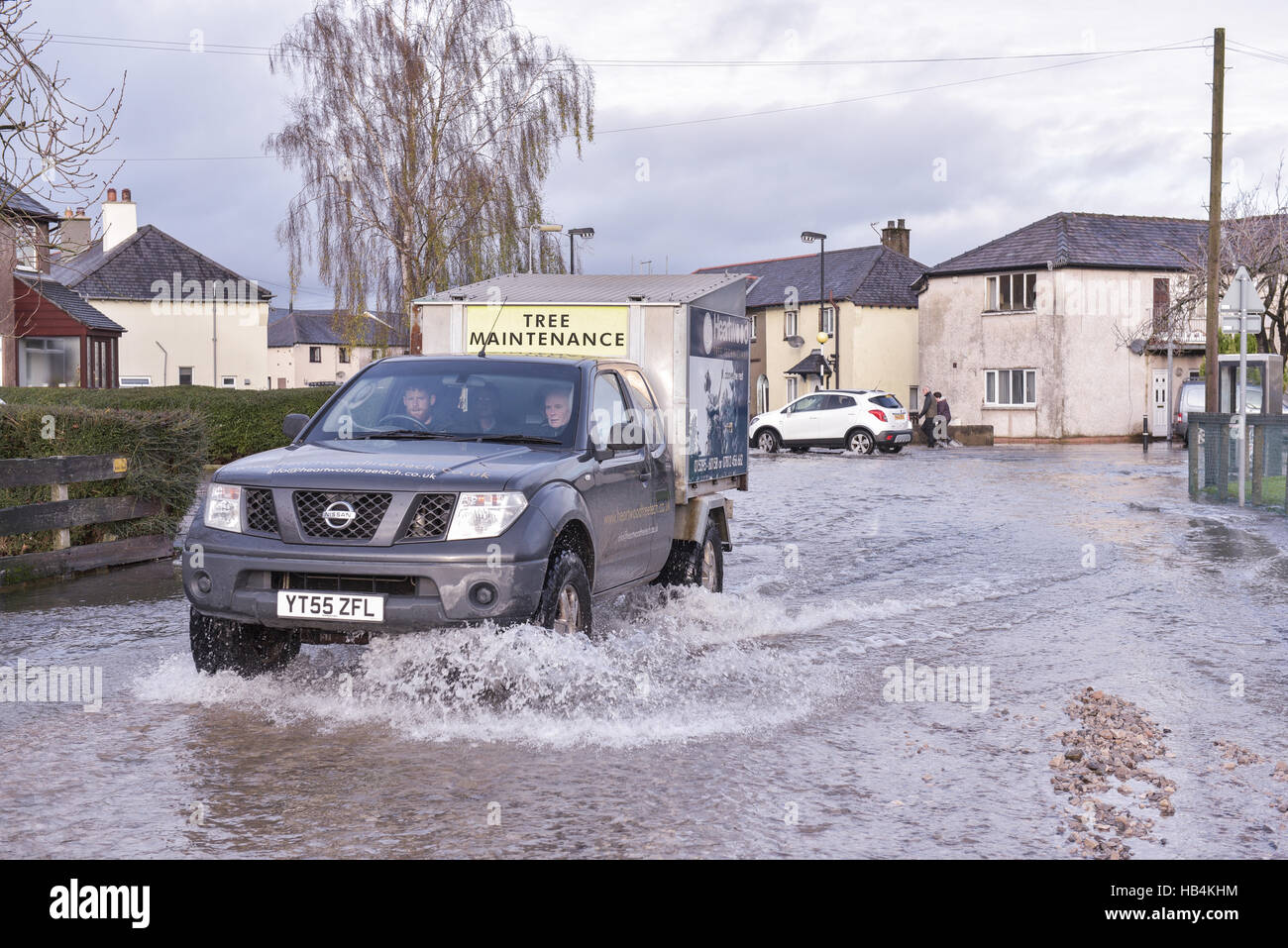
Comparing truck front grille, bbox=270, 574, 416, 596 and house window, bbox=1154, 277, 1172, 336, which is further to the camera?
house window, bbox=1154, 277, 1172, 336

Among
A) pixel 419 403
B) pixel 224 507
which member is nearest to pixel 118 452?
pixel 419 403

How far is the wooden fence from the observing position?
38.7 ft

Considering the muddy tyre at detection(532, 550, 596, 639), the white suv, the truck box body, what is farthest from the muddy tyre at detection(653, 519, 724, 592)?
the white suv

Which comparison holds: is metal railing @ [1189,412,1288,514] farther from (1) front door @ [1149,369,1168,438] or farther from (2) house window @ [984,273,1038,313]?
(1) front door @ [1149,369,1168,438]

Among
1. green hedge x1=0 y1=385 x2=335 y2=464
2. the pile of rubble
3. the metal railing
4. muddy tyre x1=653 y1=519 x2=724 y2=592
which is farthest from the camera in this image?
green hedge x1=0 y1=385 x2=335 y2=464

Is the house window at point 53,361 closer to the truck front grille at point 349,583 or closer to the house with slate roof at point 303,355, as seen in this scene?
the truck front grille at point 349,583

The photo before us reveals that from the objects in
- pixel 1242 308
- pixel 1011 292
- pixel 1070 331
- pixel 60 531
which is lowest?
pixel 60 531

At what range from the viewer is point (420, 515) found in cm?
685

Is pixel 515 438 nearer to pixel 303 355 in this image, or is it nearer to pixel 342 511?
pixel 342 511

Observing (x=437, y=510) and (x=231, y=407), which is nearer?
(x=437, y=510)

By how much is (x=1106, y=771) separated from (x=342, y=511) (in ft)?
12.1

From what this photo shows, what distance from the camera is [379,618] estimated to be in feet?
22.1
